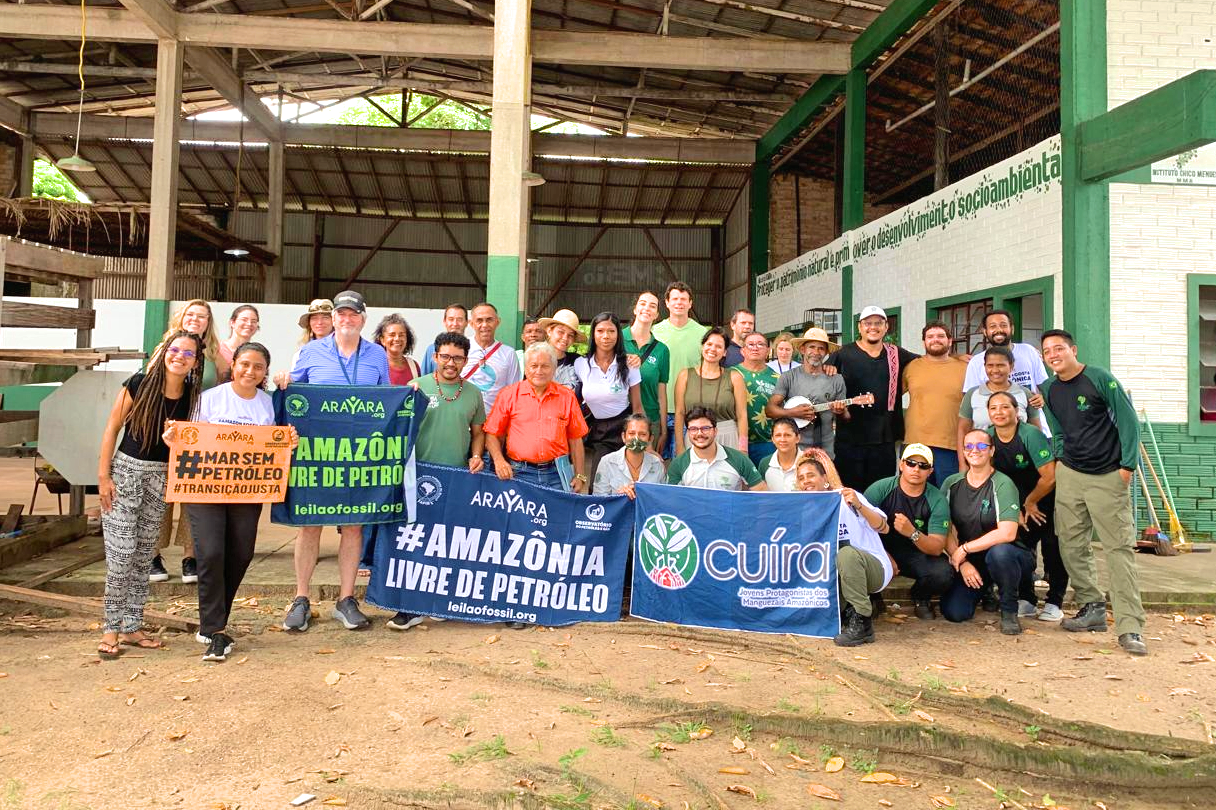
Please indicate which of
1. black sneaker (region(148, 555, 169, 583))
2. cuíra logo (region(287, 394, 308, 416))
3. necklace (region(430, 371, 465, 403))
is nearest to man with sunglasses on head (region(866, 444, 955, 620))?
necklace (region(430, 371, 465, 403))

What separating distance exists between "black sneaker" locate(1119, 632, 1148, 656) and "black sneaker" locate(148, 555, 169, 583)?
583 centimetres

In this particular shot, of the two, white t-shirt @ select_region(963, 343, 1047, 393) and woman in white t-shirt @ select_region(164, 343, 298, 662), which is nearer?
woman in white t-shirt @ select_region(164, 343, 298, 662)

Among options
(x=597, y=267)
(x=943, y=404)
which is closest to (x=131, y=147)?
(x=597, y=267)

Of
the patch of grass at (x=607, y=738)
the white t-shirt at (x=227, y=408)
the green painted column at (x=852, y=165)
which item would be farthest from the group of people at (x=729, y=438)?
the green painted column at (x=852, y=165)

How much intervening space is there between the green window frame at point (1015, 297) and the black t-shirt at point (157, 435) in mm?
7147

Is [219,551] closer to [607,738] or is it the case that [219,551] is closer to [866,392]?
[607,738]

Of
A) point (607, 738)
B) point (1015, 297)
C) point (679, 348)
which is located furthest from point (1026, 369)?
point (607, 738)

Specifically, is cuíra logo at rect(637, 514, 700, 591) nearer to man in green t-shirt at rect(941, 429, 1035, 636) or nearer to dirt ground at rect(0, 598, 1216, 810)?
dirt ground at rect(0, 598, 1216, 810)

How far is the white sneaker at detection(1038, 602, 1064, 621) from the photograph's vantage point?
5.37 m

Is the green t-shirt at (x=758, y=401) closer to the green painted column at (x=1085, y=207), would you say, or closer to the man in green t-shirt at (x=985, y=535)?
the man in green t-shirt at (x=985, y=535)

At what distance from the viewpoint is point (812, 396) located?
225 inches

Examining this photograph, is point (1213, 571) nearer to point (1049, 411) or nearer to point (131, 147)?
point (1049, 411)

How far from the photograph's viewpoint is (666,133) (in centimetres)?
2052

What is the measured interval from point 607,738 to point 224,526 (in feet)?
7.35
